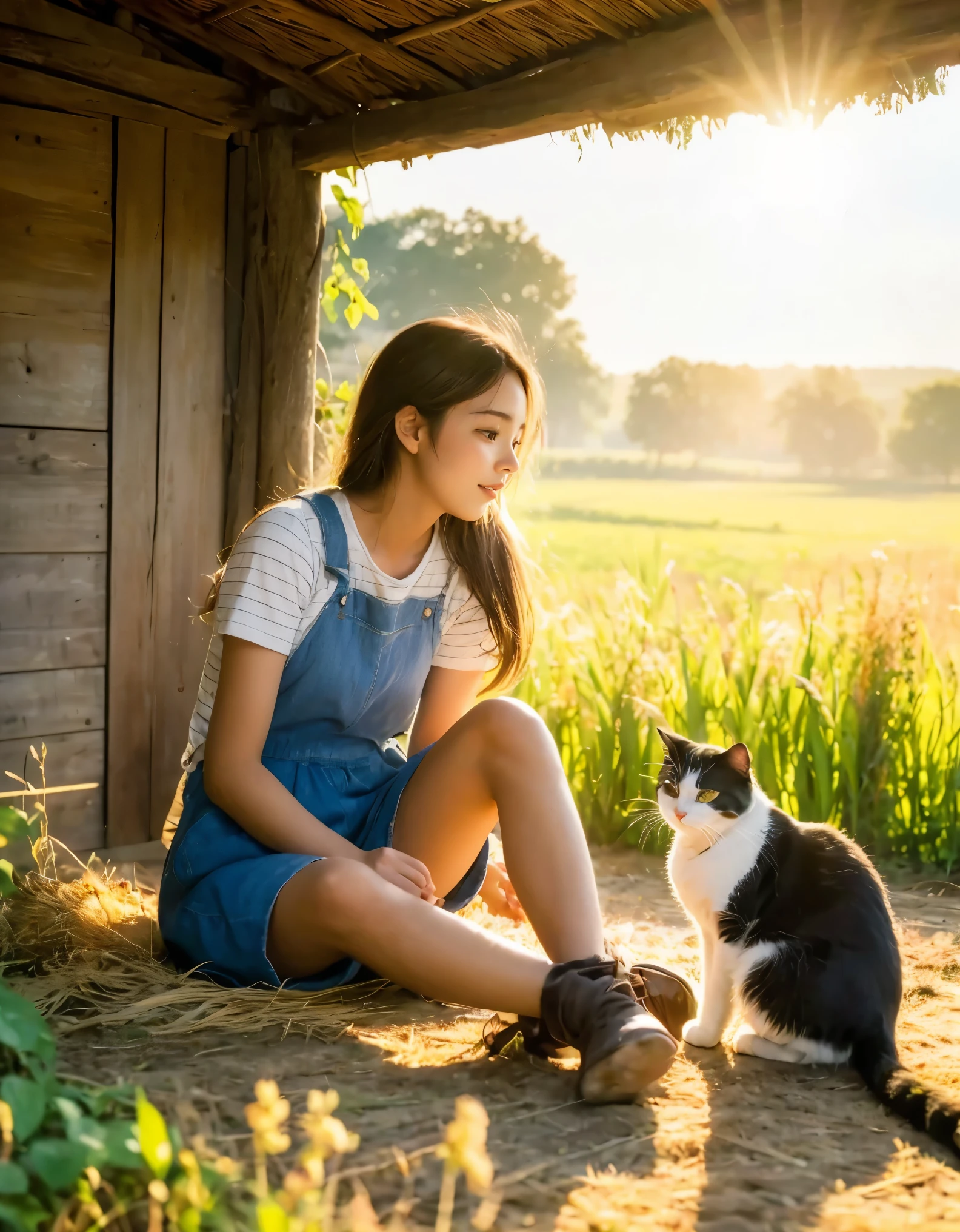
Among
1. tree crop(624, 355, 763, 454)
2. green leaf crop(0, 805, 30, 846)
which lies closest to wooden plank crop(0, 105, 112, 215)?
green leaf crop(0, 805, 30, 846)

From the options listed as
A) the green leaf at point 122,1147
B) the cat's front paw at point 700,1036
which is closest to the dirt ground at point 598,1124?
the cat's front paw at point 700,1036

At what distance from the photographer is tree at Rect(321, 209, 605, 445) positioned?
25.1 m

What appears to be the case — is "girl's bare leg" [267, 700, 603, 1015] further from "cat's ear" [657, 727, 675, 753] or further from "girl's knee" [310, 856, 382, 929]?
"cat's ear" [657, 727, 675, 753]

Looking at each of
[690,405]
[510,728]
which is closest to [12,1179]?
[510,728]

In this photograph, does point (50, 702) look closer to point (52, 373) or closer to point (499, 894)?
point (52, 373)

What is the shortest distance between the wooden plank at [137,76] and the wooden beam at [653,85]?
0.26 m

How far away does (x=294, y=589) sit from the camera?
7.04 feet


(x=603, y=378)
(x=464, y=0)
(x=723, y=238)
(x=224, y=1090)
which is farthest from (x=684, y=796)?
(x=723, y=238)

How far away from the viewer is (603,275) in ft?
91.7

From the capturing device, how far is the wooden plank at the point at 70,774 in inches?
121

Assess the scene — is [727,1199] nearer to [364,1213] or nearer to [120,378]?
[364,1213]

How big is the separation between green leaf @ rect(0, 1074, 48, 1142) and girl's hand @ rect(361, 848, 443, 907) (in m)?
0.76

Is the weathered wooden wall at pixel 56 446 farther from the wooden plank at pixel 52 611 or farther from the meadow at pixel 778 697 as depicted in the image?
the meadow at pixel 778 697

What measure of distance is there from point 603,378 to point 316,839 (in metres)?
25.3
